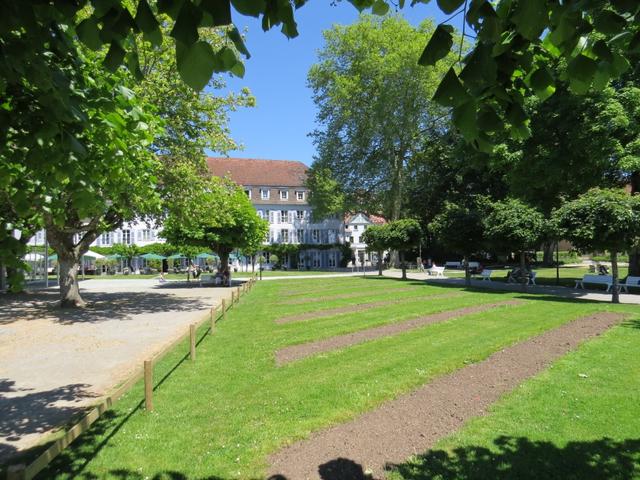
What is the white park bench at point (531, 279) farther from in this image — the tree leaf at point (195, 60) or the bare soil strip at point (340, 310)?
the tree leaf at point (195, 60)

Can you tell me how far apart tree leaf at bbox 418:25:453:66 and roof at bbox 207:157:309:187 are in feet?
211

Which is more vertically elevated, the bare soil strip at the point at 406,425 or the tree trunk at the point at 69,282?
the tree trunk at the point at 69,282

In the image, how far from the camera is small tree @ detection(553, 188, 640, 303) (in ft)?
55.8

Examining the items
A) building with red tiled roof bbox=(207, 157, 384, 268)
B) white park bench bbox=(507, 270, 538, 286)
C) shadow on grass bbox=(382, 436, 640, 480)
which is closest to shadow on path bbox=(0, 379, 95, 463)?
shadow on grass bbox=(382, 436, 640, 480)

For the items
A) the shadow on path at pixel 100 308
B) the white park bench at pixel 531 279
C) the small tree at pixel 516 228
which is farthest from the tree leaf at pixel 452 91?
the white park bench at pixel 531 279

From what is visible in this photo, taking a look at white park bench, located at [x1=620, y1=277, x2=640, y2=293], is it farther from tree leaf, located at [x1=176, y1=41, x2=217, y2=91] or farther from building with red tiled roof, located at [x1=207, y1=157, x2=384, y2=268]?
building with red tiled roof, located at [x1=207, y1=157, x2=384, y2=268]

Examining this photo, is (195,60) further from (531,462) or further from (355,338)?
(355,338)

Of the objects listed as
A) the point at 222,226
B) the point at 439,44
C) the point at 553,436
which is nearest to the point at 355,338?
the point at 553,436

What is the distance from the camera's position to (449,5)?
2.18 m

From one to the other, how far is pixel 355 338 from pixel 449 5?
10132mm

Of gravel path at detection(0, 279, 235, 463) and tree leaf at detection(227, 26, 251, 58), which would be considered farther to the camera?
gravel path at detection(0, 279, 235, 463)

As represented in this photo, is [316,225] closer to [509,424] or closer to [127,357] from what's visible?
[127,357]

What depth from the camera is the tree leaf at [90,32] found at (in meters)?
2.49

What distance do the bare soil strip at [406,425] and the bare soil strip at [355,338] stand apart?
324cm
